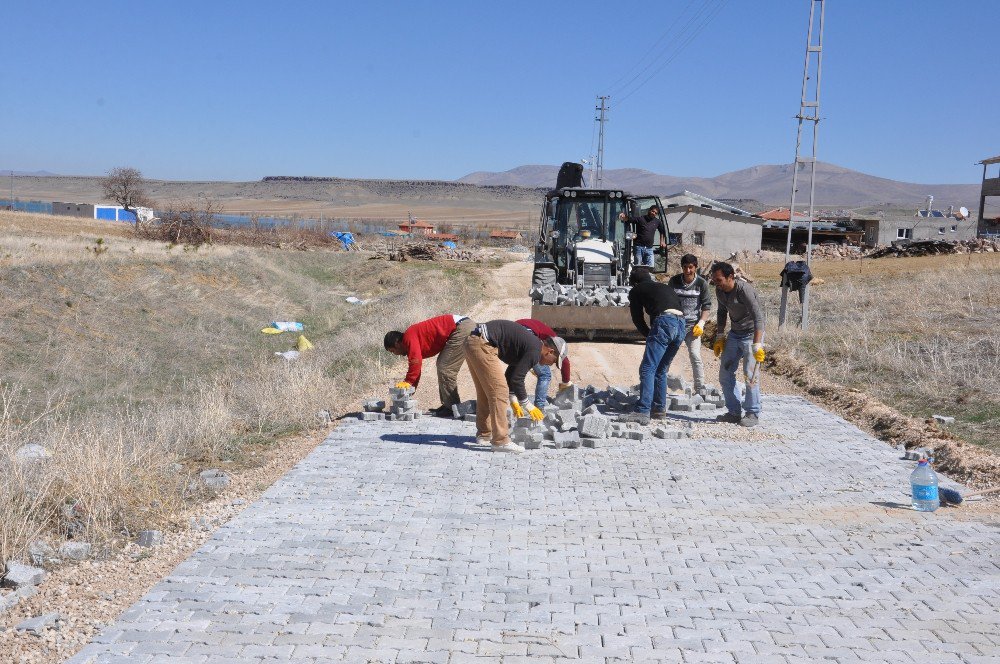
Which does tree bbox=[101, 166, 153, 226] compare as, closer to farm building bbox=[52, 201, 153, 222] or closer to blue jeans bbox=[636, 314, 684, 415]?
farm building bbox=[52, 201, 153, 222]

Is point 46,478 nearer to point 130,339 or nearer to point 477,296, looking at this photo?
point 130,339

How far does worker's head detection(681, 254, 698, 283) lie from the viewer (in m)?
11.5

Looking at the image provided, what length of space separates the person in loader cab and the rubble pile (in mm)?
30637

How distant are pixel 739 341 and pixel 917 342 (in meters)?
7.69

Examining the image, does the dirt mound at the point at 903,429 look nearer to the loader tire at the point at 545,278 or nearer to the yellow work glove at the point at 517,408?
the yellow work glove at the point at 517,408

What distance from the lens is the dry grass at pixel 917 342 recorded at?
12.2m

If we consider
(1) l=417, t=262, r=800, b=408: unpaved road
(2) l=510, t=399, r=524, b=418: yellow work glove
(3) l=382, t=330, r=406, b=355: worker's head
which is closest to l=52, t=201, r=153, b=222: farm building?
(1) l=417, t=262, r=800, b=408: unpaved road

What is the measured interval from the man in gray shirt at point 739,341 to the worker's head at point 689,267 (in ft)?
2.02

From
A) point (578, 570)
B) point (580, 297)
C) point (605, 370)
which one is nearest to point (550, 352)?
point (578, 570)

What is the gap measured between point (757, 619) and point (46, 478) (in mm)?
5253

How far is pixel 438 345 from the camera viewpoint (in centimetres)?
1040

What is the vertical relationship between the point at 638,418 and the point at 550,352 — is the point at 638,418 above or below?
below

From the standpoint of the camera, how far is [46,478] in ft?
23.8

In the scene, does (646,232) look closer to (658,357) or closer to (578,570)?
(658,357)
